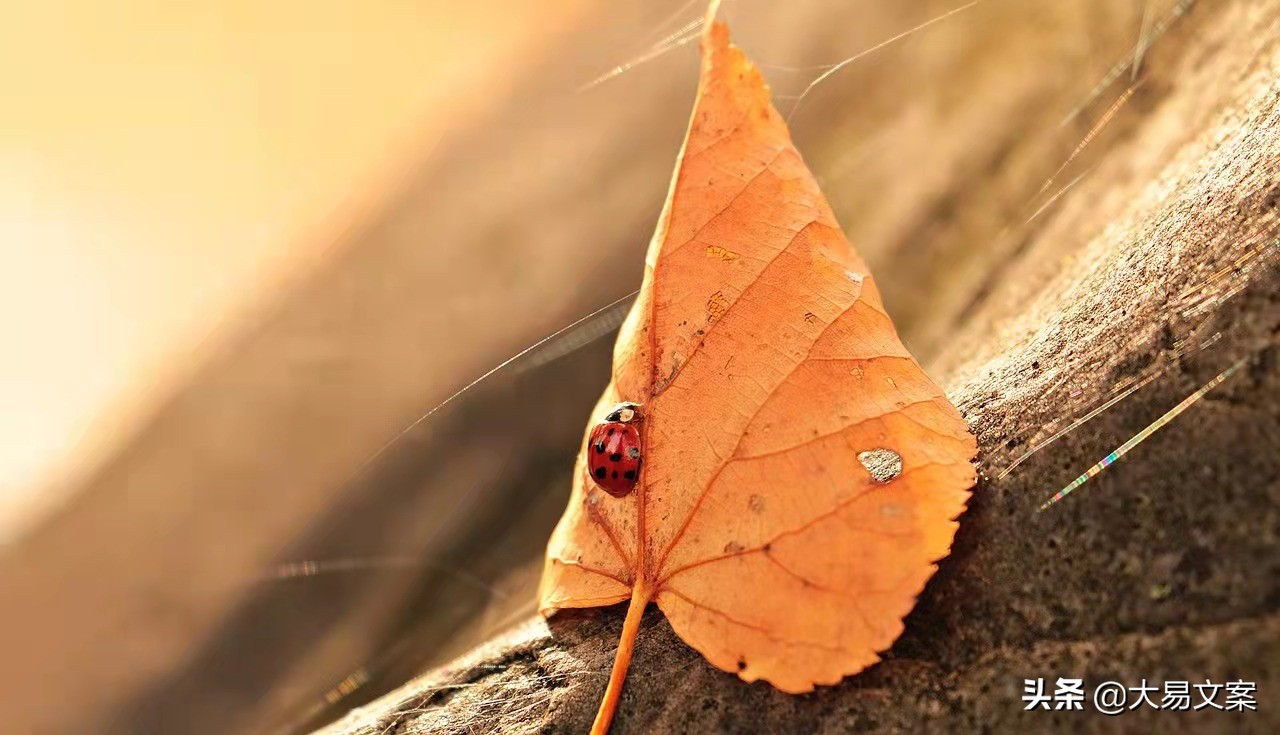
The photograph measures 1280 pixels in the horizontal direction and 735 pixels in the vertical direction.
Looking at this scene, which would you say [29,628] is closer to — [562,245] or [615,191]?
[562,245]

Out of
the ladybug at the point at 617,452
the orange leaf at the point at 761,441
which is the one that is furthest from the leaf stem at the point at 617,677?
the ladybug at the point at 617,452

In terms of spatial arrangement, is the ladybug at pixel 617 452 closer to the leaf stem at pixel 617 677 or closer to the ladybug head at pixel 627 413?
the ladybug head at pixel 627 413

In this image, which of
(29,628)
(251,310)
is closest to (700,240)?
(251,310)

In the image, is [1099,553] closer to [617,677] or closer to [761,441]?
[761,441]

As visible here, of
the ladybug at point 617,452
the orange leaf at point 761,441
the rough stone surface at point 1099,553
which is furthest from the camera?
the ladybug at point 617,452

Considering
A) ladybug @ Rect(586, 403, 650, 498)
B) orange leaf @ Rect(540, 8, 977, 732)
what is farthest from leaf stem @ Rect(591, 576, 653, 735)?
ladybug @ Rect(586, 403, 650, 498)

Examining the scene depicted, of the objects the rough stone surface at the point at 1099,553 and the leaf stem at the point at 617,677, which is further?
the leaf stem at the point at 617,677

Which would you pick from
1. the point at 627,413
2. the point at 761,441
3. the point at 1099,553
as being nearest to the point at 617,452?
the point at 627,413
